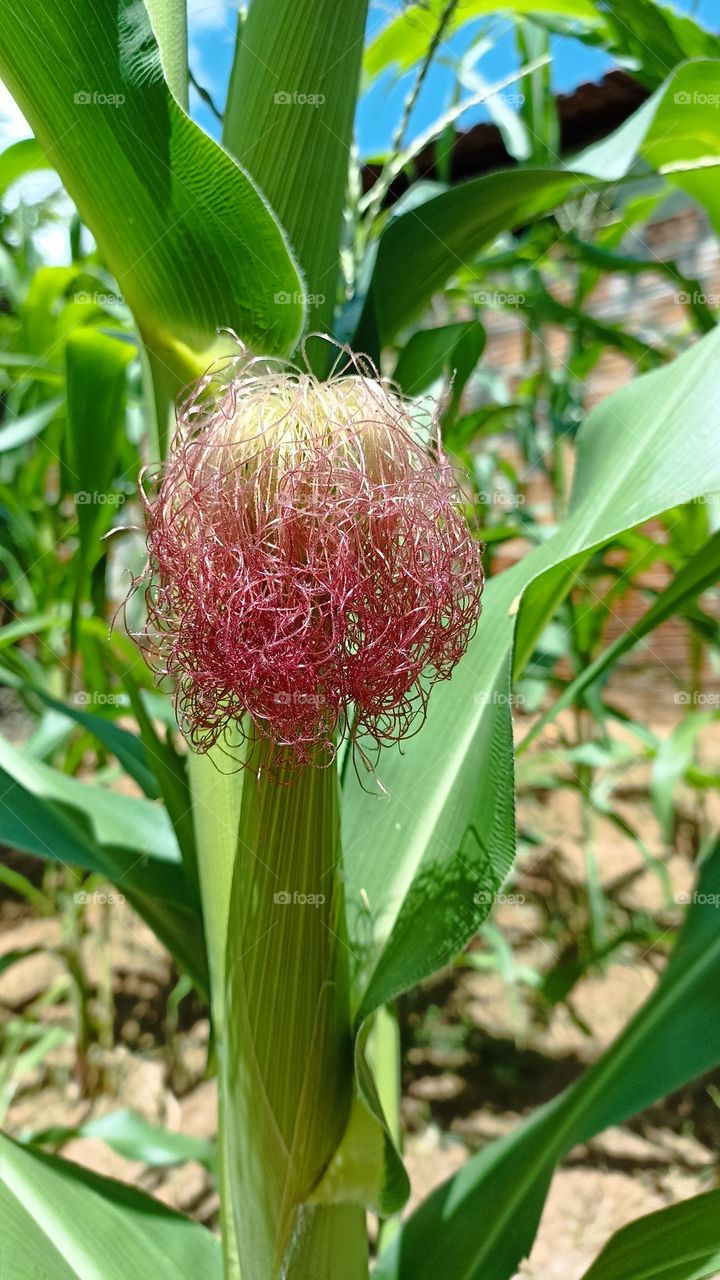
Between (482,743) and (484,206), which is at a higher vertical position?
(484,206)

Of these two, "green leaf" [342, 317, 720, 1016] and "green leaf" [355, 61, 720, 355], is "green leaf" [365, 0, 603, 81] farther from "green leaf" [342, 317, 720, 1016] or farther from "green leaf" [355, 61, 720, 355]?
"green leaf" [342, 317, 720, 1016]

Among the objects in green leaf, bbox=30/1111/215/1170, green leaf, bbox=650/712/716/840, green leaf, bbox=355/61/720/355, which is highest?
green leaf, bbox=355/61/720/355

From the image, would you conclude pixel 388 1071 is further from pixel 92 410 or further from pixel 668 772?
pixel 92 410

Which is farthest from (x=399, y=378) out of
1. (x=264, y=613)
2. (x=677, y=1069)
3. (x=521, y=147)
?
(x=521, y=147)

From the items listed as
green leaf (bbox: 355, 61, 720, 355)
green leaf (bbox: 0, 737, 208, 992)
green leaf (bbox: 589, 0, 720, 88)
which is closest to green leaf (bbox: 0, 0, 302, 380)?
green leaf (bbox: 355, 61, 720, 355)

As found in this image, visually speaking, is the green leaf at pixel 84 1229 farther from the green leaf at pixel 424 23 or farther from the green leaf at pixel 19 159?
the green leaf at pixel 424 23

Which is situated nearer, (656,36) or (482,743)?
(482,743)

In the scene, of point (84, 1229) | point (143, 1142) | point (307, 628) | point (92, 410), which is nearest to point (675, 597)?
point (307, 628)
